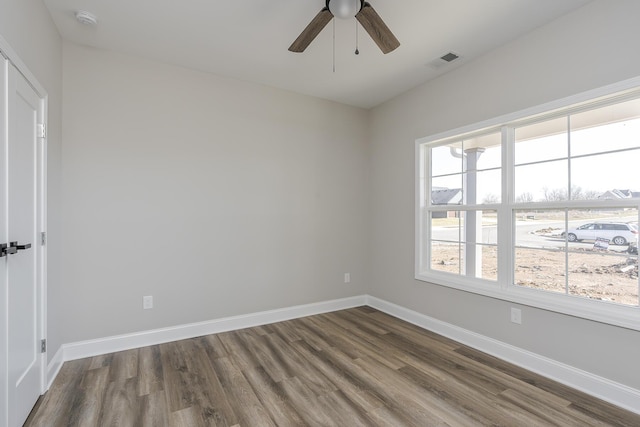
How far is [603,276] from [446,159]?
1750 mm

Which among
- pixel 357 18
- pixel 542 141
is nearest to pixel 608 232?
pixel 542 141

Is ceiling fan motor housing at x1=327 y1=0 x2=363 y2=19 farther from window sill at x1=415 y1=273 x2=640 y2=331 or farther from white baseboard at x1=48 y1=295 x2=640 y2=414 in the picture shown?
white baseboard at x1=48 y1=295 x2=640 y2=414

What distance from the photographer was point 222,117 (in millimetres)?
3359

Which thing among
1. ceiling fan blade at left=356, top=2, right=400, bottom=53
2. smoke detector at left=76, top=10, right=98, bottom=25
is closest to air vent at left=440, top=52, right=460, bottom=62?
ceiling fan blade at left=356, top=2, right=400, bottom=53

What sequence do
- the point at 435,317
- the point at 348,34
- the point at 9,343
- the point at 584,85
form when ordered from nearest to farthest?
the point at 9,343, the point at 584,85, the point at 348,34, the point at 435,317

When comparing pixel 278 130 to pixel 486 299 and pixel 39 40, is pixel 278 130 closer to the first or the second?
pixel 39 40

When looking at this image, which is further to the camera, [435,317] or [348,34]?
[435,317]

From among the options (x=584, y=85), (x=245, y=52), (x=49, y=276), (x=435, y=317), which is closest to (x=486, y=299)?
(x=435, y=317)

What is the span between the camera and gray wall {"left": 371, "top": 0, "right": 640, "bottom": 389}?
2084mm

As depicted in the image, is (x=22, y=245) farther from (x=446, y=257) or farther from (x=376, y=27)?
(x=446, y=257)

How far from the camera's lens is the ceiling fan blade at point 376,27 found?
71.9 inches

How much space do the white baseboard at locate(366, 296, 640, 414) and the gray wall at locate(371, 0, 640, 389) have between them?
0.05 meters

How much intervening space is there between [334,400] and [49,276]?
2340 millimetres

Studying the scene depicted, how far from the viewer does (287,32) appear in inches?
101
